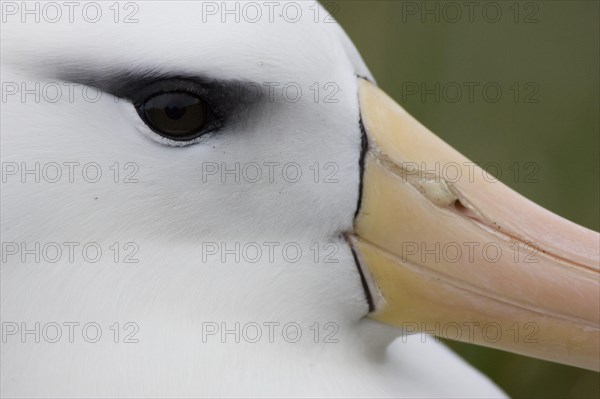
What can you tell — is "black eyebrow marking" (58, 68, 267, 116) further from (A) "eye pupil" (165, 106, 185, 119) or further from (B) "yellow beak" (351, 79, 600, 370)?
(B) "yellow beak" (351, 79, 600, 370)

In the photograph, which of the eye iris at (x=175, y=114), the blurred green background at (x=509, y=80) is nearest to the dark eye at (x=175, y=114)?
the eye iris at (x=175, y=114)

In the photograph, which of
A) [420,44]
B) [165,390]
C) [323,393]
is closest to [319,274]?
[323,393]

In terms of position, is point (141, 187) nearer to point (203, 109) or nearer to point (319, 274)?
point (203, 109)

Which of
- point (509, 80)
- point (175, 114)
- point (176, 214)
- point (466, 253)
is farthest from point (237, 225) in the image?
point (509, 80)

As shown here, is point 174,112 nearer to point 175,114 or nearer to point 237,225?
point 175,114

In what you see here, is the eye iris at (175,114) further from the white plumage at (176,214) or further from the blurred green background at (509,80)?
the blurred green background at (509,80)

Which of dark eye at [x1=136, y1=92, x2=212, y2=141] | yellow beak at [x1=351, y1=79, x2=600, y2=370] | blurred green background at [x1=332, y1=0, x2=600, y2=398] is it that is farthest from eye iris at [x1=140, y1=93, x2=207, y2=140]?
blurred green background at [x1=332, y1=0, x2=600, y2=398]

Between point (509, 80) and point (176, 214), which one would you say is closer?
point (176, 214)
